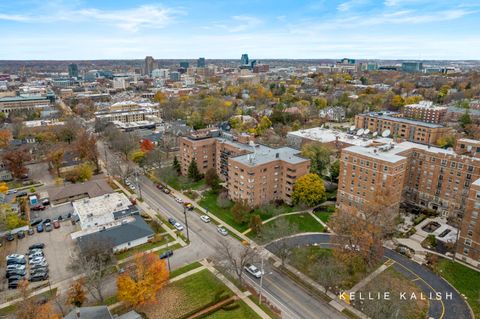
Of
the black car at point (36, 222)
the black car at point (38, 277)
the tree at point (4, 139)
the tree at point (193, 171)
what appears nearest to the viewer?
the black car at point (38, 277)

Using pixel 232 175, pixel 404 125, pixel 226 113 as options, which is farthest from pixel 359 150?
pixel 226 113

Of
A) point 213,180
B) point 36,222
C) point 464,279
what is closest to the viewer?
point 464,279

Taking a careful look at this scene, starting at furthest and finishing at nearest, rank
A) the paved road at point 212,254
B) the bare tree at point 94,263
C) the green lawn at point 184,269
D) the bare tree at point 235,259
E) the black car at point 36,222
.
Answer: the black car at point 36,222, the green lawn at point 184,269, the bare tree at point 235,259, the paved road at point 212,254, the bare tree at point 94,263

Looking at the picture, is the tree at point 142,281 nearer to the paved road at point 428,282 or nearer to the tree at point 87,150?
the paved road at point 428,282

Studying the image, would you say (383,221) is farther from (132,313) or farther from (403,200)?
(132,313)

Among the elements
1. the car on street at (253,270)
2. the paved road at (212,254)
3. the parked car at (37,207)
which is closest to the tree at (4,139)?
the parked car at (37,207)

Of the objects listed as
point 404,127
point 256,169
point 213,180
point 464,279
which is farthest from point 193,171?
point 404,127

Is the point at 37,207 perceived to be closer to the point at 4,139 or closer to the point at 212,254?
the point at 212,254
